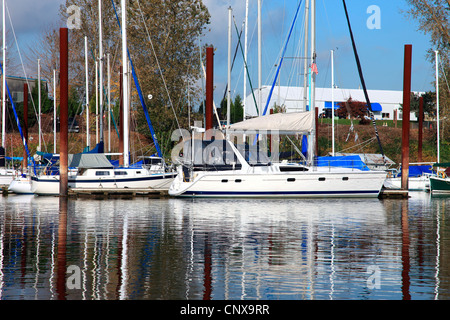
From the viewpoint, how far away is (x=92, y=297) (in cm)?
1003

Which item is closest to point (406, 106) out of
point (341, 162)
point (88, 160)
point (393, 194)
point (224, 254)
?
point (341, 162)

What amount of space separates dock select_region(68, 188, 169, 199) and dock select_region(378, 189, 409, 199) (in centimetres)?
1218

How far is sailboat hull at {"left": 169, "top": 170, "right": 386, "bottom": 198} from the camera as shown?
31844mm

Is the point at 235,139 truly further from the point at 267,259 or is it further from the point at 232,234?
the point at 267,259

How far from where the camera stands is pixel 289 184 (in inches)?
1254

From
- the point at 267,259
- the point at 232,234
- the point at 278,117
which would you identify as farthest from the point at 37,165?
the point at 267,259

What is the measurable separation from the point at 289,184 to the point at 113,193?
10.3m

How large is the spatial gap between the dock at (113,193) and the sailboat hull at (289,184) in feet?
10.7

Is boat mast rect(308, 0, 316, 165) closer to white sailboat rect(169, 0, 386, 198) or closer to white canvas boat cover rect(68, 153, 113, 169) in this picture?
white sailboat rect(169, 0, 386, 198)

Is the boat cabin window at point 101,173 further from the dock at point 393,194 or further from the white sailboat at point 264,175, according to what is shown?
the dock at point 393,194

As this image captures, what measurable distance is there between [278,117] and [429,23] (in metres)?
23.9

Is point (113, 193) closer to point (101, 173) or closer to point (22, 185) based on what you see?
point (101, 173)

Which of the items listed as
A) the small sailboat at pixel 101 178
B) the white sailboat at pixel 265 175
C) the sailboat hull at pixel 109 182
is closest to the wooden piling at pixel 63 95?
the small sailboat at pixel 101 178

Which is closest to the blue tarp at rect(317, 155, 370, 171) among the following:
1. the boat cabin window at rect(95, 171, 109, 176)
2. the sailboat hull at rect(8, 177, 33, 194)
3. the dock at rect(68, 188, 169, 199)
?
the dock at rect(68, 188, 169, 199)
